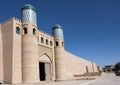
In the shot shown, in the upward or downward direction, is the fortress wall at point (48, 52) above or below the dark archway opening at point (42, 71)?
above

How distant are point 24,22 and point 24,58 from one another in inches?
179

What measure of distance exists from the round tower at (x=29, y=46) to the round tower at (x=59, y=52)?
7628 millimetres

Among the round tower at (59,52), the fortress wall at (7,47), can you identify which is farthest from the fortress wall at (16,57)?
the round tower at (59,52)

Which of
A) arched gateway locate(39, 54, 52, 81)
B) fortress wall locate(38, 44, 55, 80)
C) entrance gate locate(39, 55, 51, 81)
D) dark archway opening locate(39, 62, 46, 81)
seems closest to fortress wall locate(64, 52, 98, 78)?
fortress wall locate(38, 44, 55, 80)

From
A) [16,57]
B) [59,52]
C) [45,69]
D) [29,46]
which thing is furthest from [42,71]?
[16,57]

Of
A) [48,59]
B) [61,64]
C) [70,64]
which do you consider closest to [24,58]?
[48,59]

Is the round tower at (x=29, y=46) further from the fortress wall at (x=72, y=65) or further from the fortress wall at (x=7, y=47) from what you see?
the fortress wall at (x=72, y=65)

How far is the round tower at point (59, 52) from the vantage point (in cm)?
3038

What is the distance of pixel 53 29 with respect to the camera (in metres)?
32.3

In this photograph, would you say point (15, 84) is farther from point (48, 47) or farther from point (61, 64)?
point (61, 64)

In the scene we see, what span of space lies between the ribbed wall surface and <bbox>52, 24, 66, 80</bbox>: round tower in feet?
25.5

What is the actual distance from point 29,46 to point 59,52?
9.50 metres

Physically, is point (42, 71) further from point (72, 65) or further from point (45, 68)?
point (72, 65)

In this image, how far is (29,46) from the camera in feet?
73.8
